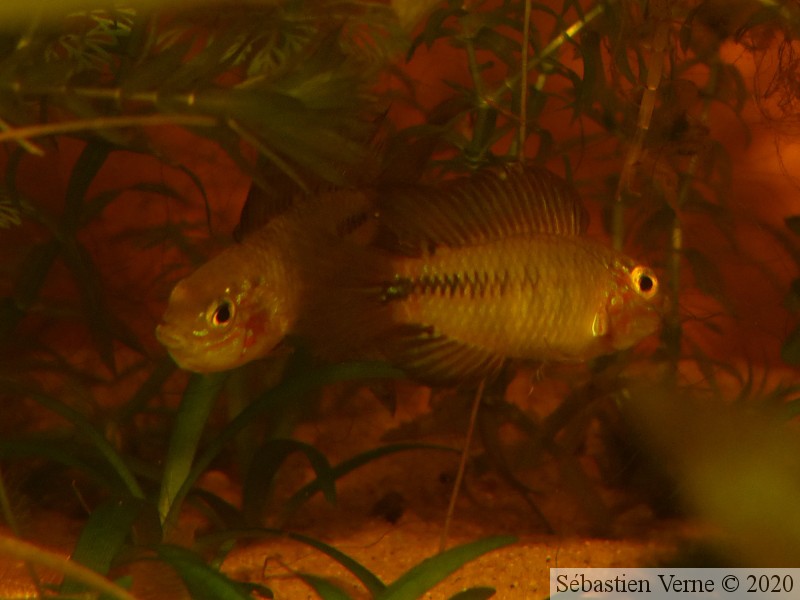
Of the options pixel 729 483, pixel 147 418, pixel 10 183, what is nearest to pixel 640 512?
pixel 729 483

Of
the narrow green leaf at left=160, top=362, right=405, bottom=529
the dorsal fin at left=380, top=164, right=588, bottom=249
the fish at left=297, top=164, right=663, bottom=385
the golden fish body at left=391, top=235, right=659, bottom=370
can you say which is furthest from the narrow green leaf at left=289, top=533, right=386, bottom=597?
the dorsal fin at left=380, top=164, right=588, bottom=249

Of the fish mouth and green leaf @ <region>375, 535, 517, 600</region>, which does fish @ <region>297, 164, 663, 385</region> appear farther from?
green leaf @ <region>375, 535, 517, 600</region>

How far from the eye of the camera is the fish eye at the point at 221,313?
154 cm

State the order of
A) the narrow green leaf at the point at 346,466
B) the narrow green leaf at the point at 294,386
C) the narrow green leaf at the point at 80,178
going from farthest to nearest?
the narrow green leaf at the point at 80,178 → the narrow green leaf at the point at 346,466 → the narrow green leaf at the point at 294,386

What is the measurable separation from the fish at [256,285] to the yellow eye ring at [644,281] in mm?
663

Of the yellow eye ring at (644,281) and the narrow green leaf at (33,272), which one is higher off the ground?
the narrow green leaf at (33,272)

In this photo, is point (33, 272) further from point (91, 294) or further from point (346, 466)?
point (346, 466)

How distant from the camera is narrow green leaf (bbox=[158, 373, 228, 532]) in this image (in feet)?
6.77

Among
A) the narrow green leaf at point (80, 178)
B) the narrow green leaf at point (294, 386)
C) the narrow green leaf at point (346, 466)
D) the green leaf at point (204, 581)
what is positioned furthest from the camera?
the narrow green leaf at point (80, 178)

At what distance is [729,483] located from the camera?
1.90 m

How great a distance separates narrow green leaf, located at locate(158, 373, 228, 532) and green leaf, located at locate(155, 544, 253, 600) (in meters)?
0.49

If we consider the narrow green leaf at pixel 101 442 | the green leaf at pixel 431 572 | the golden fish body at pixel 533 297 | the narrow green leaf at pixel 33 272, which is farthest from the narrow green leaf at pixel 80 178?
the green leaf at pixel 431 572

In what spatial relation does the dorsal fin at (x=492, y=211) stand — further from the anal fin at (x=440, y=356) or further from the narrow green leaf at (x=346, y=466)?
the narrow green leaf at (x=346, y=466)

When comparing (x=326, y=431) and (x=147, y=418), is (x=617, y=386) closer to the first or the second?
(x=326, y=431)
